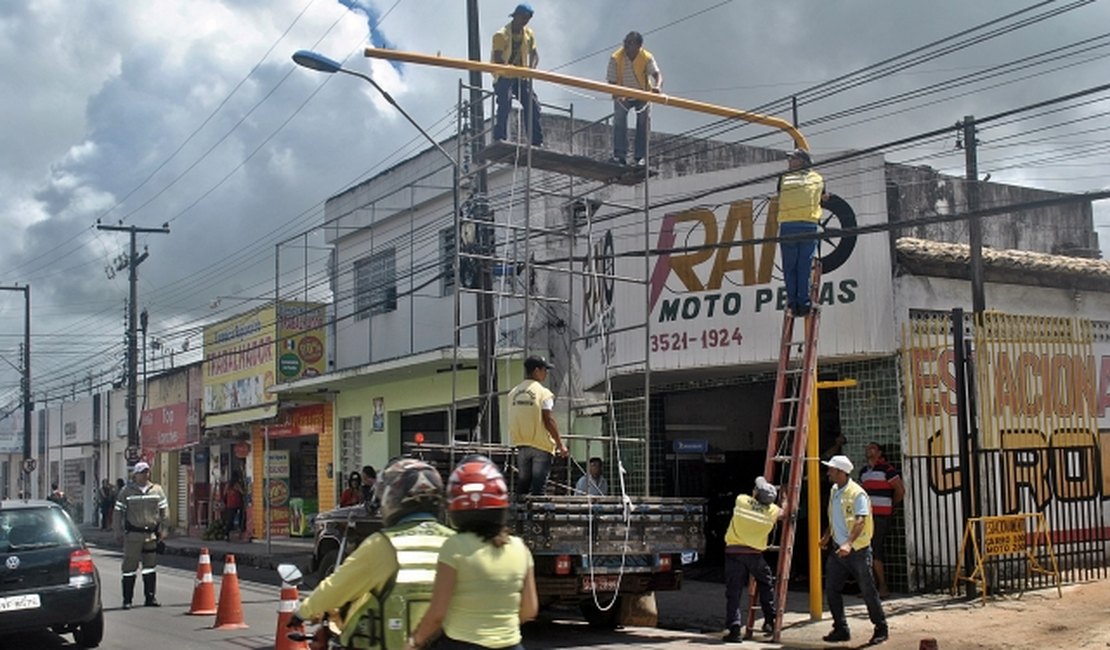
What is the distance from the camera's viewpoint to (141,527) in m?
14.6

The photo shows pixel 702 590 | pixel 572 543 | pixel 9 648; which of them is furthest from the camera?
pixel 702 590

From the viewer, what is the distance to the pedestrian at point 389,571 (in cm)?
474

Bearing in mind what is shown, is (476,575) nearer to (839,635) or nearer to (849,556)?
(849,556)

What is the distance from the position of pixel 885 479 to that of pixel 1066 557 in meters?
2.63

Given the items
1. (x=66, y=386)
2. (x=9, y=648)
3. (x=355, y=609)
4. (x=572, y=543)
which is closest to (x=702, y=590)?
(x=572, y=543)

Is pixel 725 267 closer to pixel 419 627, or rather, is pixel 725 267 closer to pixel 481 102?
pixel 481 102

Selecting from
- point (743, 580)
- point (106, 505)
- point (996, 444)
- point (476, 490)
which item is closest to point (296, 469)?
Answer: point (106, 505)

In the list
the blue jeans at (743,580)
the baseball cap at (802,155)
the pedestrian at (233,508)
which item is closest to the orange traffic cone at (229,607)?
the blue jeans at (743,580)

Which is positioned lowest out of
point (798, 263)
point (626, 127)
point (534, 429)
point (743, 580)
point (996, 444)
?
point (743, 580)

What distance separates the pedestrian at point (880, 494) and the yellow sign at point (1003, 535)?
3.52 feet

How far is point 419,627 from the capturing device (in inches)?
182

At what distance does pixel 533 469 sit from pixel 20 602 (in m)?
4.71

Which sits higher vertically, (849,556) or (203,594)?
(849,556)

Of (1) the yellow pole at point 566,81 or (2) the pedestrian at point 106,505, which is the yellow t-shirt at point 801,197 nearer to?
(1) the yellow pole at point 566,81
